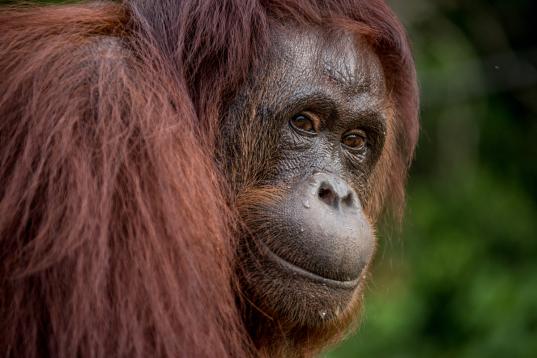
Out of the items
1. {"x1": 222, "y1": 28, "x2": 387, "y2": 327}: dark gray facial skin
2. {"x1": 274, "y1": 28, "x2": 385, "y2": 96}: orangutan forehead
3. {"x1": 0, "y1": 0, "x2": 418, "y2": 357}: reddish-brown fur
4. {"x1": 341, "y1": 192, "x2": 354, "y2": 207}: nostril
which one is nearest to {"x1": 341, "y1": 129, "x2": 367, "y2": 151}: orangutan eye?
{"x1": 222, "y1": 28, "x2": 387, "y2": 327}: dark gray facial skin

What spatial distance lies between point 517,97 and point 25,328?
4714mm

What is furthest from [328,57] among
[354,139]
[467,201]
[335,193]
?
[467,201]

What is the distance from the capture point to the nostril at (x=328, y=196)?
2.96 metres

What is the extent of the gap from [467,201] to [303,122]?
11.0ft

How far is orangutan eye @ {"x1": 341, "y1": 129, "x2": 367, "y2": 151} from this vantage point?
3.24 m

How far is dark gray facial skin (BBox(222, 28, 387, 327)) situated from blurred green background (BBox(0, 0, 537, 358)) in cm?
248

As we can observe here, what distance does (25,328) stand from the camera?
249 centimetres

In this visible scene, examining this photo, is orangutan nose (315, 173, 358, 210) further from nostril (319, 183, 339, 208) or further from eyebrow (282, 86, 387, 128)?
eyebrow (282, 86, 387, 128)

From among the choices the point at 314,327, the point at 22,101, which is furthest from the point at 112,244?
the point at 314,327

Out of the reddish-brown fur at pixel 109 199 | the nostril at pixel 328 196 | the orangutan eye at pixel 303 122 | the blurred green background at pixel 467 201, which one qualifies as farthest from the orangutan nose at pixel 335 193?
the blurred green background at pixel 467 201

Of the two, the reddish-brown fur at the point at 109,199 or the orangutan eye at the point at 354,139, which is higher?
the reddish-brown fur at the point at 109,199

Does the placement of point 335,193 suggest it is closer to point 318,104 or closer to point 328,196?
point 328,196

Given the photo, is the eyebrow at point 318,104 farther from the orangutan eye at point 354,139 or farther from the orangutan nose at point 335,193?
the orangutan nose at point 335,193

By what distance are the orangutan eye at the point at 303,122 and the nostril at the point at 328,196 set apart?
0.21 m
